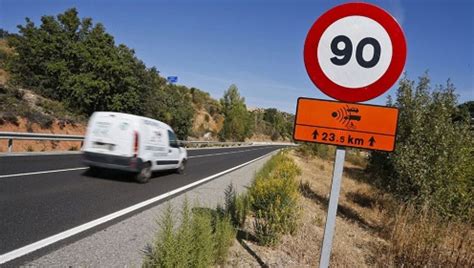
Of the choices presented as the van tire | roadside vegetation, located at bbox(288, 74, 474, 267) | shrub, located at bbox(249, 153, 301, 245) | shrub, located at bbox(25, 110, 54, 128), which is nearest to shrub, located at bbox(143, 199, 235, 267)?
shrub, located at bbox(249, 153, 301, 245)

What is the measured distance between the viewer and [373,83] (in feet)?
9.10

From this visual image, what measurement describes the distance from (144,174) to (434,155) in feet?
26.7

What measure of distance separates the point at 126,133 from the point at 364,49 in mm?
8747

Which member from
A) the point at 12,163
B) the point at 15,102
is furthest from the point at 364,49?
the point at 15,102

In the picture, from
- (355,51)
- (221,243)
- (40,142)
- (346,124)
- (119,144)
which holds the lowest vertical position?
(40,142)

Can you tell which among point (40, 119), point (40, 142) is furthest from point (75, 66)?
point (40, 142)

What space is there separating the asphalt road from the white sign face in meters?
4.16

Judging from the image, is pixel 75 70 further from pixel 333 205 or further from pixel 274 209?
pixel 333 205

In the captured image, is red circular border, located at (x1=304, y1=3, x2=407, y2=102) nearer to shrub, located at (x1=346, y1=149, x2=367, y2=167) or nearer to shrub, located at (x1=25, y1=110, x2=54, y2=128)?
shrub, located at (x1=25, y1=110, x2=54, y2=128)

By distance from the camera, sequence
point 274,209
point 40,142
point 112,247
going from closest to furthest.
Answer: point 112,247 < point 274,209 < point 40,142

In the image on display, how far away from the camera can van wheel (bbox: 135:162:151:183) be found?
10625mm

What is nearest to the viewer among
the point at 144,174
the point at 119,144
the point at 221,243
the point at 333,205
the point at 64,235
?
the point at 333,205

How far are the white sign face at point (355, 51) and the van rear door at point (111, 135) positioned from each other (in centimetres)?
848

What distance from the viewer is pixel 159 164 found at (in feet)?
39.6
